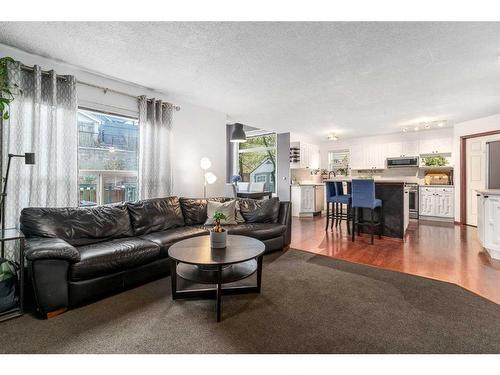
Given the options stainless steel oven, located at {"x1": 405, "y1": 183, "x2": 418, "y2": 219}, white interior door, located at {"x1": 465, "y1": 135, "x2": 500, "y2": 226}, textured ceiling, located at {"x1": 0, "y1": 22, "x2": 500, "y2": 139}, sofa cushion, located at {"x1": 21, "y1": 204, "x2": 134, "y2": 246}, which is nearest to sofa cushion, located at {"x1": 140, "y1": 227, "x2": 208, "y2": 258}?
sofa cushion, located at {"x1": 21, "y1": 204, "x2": 134, "y2": 246}

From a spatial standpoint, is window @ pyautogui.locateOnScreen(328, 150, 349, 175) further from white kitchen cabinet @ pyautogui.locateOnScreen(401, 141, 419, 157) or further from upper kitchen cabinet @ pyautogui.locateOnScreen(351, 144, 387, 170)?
white kitchen cabinet @ pyautogui.locateOnScreen(401, 141, 419, 157)

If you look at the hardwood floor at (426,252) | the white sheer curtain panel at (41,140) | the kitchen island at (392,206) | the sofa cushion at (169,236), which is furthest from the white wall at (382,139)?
the white sheer curtain panel at (41,140)

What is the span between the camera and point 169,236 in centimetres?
288

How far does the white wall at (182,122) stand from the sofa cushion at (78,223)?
143 centimetres

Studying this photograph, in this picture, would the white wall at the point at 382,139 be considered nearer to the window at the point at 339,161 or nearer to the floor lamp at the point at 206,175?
the window at the point at 339,161

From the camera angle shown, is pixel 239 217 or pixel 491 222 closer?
pixel 491 222

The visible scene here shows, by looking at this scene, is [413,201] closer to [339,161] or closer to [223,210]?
[339,161]

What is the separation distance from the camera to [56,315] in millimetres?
1957

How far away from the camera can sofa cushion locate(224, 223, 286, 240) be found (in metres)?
3.27

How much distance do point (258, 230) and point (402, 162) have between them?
542 centimetres

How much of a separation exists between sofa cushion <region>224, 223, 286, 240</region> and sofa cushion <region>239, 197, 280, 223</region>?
0.54ft

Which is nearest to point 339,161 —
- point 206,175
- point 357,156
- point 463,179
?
point 357,156

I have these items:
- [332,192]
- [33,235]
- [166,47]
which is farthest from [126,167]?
[332,192]

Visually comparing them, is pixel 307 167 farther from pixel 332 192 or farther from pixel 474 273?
pixel 474 273
